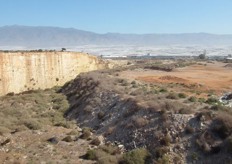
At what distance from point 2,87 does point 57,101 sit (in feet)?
24.9

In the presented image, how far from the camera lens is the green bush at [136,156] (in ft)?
65.6

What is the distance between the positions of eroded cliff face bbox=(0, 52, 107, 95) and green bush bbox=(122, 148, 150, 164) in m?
27.6

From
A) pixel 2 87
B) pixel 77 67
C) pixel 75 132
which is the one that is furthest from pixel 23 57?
pixel 75 132

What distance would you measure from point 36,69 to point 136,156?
33.5 metres

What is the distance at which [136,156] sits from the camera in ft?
66.3

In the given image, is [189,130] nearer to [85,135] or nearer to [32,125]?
[85,135]

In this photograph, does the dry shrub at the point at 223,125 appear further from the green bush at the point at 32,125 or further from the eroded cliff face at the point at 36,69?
the eroded cliff face at the point at 36,69

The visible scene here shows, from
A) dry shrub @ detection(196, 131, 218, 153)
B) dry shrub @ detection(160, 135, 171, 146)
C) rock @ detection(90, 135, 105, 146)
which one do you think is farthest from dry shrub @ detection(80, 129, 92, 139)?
dry shrub @ detection(196, 131, 218, 153)

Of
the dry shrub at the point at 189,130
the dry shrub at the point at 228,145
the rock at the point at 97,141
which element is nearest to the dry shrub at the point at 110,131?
the rock at the point at 97,141

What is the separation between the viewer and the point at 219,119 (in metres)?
21.0

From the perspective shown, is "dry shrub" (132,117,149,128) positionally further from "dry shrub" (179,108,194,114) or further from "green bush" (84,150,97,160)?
"green bush" (84,150,97,160)

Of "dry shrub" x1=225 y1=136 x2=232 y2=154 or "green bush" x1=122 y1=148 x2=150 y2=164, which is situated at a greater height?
"dry shrub" x1=225 y1=136 x2=232 y2=154

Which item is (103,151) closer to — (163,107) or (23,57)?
(163,107)

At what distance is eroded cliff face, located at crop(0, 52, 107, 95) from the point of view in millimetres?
46294
